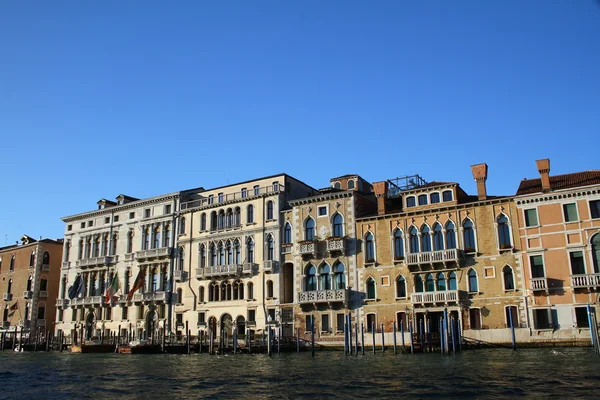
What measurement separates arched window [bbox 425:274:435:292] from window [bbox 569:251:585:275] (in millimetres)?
7588

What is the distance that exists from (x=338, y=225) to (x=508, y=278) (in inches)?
442

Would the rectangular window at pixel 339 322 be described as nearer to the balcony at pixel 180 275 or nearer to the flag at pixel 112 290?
the balcony at pixel 180 275

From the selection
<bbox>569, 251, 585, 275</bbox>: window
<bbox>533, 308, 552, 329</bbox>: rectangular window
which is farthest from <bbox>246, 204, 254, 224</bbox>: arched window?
<bbox>569, 251, 585, 275</bbox>: window

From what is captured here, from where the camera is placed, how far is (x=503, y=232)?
111 ft

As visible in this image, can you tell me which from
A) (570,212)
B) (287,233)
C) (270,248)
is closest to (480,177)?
(570,212)

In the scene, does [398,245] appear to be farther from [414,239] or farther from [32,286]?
[32,286]

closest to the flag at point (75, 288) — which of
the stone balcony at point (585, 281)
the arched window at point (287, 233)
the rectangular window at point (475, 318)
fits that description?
the arched window at point (287, 233)

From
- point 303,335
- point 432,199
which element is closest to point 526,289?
point 432,199

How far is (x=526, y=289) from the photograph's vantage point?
32406 mm

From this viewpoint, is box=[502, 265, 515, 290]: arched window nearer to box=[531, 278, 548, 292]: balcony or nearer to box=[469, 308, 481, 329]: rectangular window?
box=[531, 278, 548, 292]: balcony

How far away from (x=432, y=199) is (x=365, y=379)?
60.0ft

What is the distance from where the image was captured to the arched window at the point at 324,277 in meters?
39.1

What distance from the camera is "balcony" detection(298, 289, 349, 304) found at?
37.6 m

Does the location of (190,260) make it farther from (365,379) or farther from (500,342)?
(365,379)
